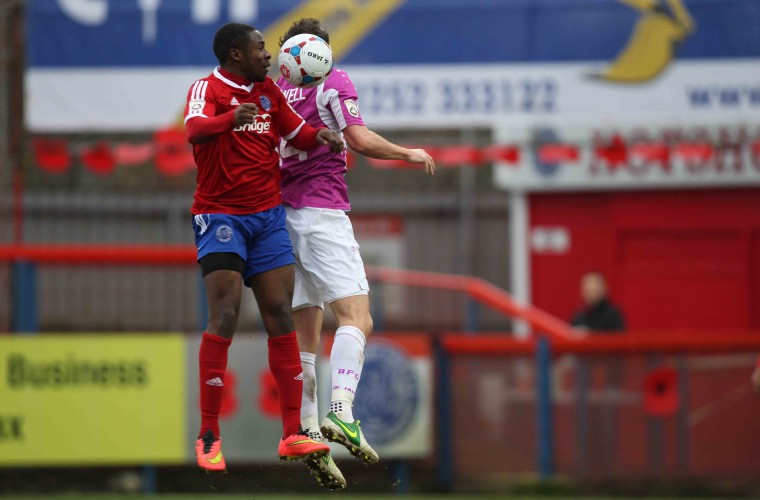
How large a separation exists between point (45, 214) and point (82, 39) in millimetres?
2365

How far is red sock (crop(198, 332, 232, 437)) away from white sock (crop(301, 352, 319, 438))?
0.63 meters

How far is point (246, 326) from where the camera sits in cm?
1480

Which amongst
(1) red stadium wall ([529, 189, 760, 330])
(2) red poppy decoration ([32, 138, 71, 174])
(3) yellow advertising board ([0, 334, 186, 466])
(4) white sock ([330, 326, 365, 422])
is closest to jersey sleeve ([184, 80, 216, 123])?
(4) white sock ([330, 326, 365, 422])

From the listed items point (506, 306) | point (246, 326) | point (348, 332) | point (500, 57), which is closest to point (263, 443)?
point (246, 326)

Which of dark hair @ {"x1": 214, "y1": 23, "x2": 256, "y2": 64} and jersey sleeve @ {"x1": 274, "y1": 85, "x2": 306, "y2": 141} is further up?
dark hair @ {"x1": 214, "y1": 23, "x2": 256, "y2": 64}

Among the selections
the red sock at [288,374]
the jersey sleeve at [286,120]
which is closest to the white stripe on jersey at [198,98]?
the jersey sleeve at [286,120]

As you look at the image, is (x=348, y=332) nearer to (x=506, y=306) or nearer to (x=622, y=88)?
(x=506, y=306)

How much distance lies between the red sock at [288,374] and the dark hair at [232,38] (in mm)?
1493

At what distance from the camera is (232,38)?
721 cm

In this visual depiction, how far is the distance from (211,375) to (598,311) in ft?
24.0

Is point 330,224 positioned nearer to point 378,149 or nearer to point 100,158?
point 378,149

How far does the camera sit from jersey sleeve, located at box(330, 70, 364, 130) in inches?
298

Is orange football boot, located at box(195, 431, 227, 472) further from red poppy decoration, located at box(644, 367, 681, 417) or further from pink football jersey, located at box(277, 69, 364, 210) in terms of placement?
red poppy decoration, located at box(644, 367, 681, 417)

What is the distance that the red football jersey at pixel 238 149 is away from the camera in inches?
284
